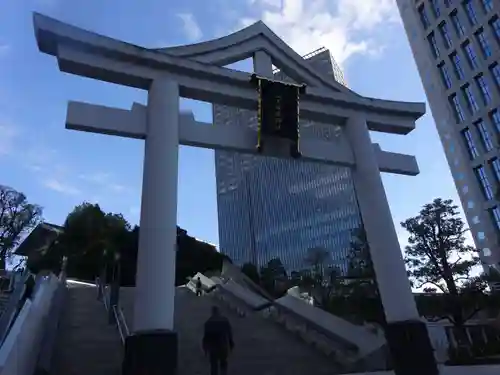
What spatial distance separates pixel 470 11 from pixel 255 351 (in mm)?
39754

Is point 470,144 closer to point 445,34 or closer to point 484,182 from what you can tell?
point 484,182

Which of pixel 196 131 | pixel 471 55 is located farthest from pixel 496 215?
pixel 196 131

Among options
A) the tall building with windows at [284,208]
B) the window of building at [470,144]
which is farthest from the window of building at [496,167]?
the tall building with windows at [284,208]

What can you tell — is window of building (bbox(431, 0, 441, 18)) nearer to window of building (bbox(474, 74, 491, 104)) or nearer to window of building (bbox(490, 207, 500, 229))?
window of building (bbox(474, 74, 491, 104))

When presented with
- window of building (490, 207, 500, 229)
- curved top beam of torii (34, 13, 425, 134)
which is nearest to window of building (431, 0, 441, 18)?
window of building (490, 207, 500, 229)

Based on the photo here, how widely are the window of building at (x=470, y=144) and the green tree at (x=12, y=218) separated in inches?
1454

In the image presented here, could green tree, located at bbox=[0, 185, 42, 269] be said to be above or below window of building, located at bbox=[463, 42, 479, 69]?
below

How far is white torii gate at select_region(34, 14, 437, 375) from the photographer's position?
6.23m

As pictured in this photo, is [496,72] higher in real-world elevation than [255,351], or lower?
higher

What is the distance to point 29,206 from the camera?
1267 inches

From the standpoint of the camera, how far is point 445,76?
3903cm

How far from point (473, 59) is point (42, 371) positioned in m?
40.4

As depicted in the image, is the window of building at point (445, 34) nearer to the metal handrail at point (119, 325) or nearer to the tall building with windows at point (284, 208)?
the tall building with windows at point (284, 208)

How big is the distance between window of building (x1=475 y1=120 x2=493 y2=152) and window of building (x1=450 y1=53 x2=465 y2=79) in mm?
5001
